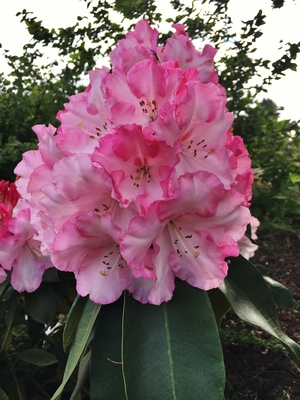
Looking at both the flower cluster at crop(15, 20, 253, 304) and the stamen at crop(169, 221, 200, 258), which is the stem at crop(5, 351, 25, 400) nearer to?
the flower cluster at crop(15, 20, 253, 304)

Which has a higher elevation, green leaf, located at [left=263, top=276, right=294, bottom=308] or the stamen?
the stamen

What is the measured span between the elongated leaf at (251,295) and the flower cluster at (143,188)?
0.18 m

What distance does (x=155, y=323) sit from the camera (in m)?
0.60

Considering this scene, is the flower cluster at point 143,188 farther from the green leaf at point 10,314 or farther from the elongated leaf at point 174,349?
the green leaf at point 10,314

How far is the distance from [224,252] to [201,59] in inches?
14.2

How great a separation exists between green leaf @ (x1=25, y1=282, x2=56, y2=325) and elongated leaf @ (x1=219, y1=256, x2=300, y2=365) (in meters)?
0.37

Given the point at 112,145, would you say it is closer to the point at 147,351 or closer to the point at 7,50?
the point at 147,351

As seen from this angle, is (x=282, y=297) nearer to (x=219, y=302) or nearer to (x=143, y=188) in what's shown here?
(x=219, y=302)

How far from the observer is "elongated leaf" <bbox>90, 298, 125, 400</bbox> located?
0.63m

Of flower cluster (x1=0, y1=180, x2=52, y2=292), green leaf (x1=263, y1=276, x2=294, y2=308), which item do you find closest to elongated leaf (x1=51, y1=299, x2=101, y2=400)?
flower cluster (x1=0, y1=180, x2=52, y2=292)

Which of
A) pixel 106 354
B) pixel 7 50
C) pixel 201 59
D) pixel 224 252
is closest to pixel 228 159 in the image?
pixel 224 252

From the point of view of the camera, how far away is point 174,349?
573 mm

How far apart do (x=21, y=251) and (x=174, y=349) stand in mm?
380

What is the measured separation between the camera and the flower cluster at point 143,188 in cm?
53
